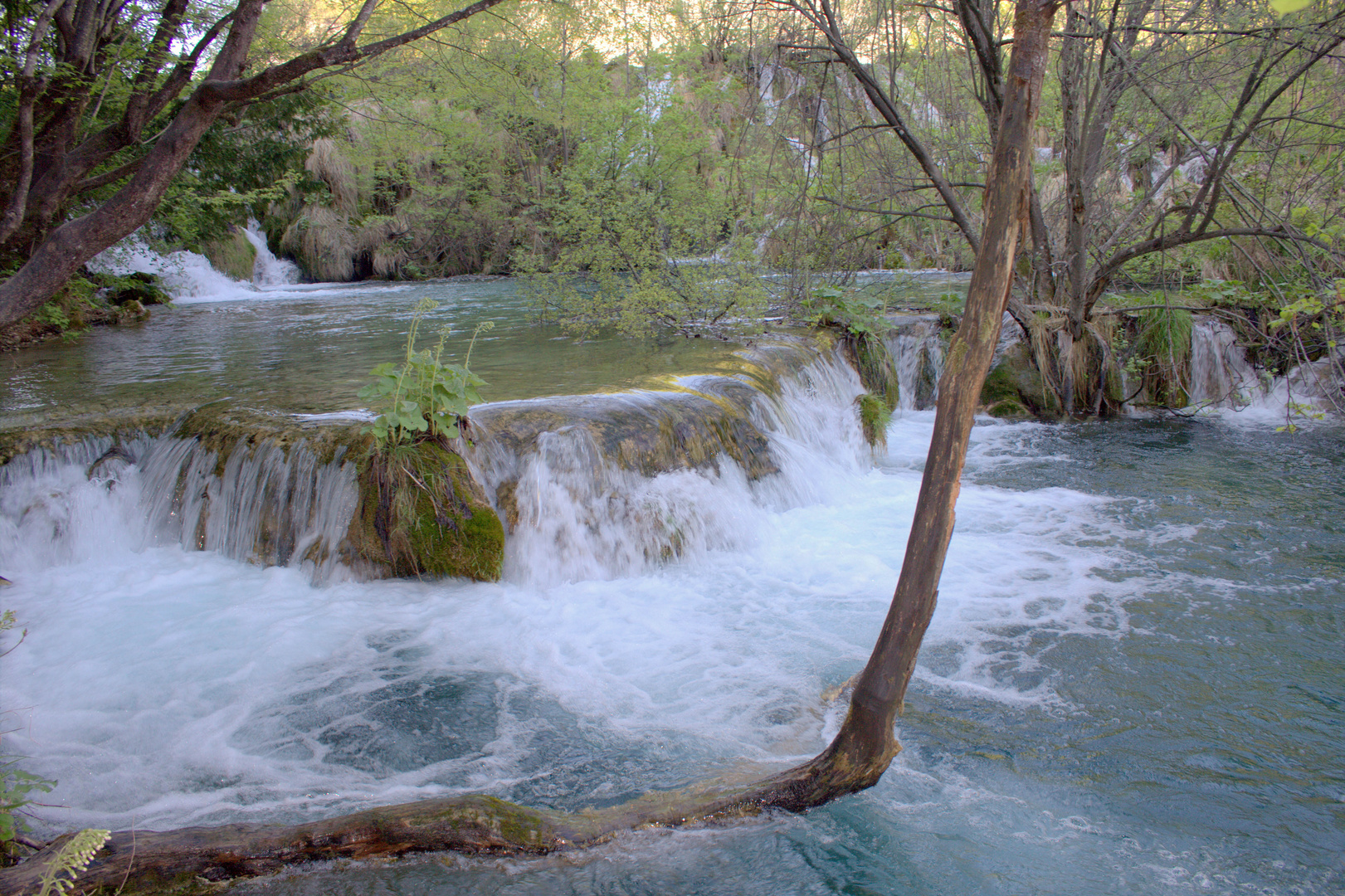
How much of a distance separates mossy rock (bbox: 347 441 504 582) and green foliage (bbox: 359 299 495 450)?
16cm

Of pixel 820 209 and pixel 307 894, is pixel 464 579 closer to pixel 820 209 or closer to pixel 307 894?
pixel 307 894

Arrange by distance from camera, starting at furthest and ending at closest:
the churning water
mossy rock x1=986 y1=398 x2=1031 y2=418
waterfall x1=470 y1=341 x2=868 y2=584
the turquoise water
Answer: mossy rock x1=986 y1=398 x2=1031 y2=418 → waterfall x1=470 y1=341 x2=868 y2=584 → the churning water → the turquoise water

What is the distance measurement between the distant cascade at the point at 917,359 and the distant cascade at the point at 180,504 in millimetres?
7894

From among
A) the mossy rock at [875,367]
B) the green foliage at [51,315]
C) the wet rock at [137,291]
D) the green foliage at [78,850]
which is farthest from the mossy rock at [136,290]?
the green foliage at [78,850]

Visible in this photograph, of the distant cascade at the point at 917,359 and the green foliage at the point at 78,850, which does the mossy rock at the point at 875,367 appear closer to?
the distant cascade at the point at 917,359

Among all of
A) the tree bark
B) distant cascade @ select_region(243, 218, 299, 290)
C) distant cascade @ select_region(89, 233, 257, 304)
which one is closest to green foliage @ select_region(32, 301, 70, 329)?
distant cascade @ select_region(89, 233, 257, 304)

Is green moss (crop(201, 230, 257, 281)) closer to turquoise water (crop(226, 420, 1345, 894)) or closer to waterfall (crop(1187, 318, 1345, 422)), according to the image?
turquoise water (crop(226, 420, 1345, 894))

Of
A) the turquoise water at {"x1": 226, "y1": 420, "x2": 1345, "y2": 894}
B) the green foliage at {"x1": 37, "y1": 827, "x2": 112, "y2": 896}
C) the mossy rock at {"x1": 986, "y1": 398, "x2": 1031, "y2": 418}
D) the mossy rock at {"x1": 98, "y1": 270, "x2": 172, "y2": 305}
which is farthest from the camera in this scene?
the mossy rock at {"x1": 98, "y1": 270, "x2": 172, "y2": 305}

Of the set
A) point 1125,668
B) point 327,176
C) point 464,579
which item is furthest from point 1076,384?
point 327,176

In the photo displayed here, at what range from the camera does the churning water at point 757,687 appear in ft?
9.94

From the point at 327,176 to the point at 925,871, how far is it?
82.4ft

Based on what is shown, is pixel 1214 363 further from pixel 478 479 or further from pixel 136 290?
pixel 136 290

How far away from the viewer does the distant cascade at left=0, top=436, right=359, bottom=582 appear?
5840 millimetres

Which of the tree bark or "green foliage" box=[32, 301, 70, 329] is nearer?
the tree bark
